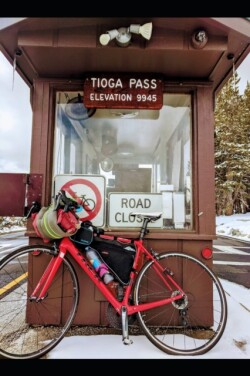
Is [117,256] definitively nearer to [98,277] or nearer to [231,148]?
[98,277]

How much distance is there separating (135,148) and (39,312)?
7.56 ft

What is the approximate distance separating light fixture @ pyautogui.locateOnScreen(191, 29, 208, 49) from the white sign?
1.41 meters

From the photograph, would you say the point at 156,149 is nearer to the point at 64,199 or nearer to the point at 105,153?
the point at 105,153

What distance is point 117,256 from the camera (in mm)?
2477

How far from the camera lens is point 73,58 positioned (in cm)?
Answer: 275

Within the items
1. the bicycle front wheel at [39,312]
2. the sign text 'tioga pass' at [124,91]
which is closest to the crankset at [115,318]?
the bicycle front wheel at [39,312]

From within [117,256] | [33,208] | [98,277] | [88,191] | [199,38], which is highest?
[199,38]

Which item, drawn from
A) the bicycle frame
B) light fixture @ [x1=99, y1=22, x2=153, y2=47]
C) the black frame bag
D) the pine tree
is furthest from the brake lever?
the pine tree

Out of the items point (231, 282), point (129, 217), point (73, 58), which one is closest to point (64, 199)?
point (129, 217)

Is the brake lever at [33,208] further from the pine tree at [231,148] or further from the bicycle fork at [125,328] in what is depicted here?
the pine tree at [231,148]

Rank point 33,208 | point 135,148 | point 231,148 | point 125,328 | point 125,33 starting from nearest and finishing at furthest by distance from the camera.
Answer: point 125,328
point 125,33
point 33,208
point 135,148
point 231,148

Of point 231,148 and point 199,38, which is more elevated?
point 231,148

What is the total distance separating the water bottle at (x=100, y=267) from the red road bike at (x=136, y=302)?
0.04m

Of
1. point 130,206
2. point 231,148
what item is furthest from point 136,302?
point 231,148
